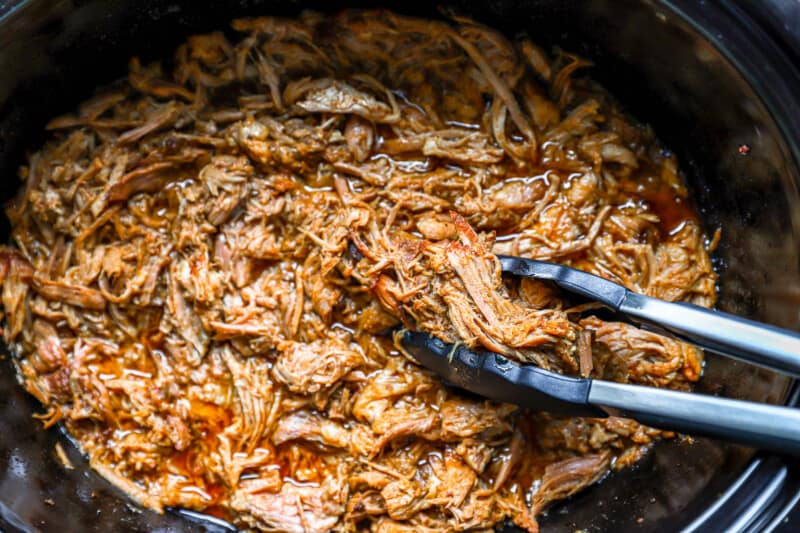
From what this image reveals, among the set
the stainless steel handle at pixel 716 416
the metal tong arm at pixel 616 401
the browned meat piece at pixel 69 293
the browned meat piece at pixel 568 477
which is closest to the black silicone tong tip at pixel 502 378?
the metal tong arm at pixel 616 401

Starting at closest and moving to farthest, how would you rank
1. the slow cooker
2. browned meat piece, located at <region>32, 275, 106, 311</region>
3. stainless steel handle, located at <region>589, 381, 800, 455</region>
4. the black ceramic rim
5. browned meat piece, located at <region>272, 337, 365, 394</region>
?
stainless steel handle, located at <region>589, 381, 800, 455</region>, the black ceramic rim, the slow cooker, browned meat piece, located at <region>272, 337, 365, 394</region>, browned meat piece, located at <region>32, 275, 106, 311</region>

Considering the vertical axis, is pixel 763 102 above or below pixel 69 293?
above

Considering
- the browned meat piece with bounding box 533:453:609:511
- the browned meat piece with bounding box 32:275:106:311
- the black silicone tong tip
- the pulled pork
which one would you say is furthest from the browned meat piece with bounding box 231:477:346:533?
the browned meat piece with bounding box 32:275:106:311

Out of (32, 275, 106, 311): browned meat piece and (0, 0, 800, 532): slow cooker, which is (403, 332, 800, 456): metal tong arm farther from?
(32, 275, 106, 311): browned meat piece

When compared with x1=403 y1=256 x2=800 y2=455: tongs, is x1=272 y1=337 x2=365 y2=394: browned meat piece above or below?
below

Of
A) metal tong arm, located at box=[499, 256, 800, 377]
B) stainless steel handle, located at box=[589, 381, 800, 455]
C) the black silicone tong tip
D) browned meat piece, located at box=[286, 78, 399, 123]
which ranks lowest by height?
the black silicone tong tip

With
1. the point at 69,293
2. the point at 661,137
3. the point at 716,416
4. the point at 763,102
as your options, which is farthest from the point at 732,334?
the point at 69,293

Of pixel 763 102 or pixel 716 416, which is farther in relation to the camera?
pixel 763 102

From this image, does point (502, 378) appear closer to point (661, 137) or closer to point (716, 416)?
point (716, 416)
